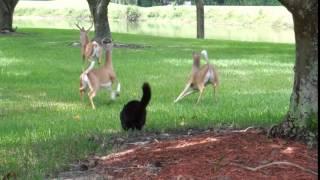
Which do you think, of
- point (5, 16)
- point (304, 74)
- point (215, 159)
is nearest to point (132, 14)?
point (5, 16)

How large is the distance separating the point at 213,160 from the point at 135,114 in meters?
2.85

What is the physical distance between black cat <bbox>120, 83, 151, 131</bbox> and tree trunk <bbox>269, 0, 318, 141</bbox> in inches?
99.7

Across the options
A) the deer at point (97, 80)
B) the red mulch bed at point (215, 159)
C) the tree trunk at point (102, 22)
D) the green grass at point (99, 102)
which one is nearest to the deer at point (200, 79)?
the green grass at point (99, 102)

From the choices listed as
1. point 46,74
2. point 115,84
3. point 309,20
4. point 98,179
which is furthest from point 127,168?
point 46,74

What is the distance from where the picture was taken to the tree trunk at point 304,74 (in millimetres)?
6602

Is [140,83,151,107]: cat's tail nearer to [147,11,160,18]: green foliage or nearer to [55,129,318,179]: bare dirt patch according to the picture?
[55,129,318,179]: bare dirt patch

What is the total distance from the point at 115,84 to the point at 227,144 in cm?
670

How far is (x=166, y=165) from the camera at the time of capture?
6.27 meters

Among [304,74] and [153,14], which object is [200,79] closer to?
[304,74]

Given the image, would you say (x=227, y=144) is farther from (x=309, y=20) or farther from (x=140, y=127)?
(x=140, y=127)

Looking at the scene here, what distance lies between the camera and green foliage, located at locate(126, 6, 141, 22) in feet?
268

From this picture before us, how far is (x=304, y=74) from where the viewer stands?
22.1 ft

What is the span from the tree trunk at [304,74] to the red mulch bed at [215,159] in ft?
0.66

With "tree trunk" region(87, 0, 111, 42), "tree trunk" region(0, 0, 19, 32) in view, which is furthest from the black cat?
"tree trunk" region(0, 0, 19, 32)
